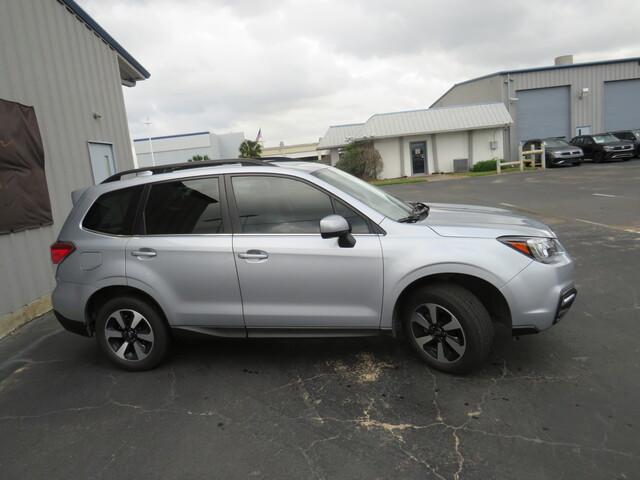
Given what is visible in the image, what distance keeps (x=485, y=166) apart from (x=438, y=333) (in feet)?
89.6

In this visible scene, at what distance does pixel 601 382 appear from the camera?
326cm

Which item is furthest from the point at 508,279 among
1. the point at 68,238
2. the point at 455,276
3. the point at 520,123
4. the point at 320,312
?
the point at 520,123

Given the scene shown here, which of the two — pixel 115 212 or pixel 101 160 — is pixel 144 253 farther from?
pixel 101 160

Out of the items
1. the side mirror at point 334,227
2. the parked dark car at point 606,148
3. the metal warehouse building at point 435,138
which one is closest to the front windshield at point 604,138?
the parked dark car at point 606,148

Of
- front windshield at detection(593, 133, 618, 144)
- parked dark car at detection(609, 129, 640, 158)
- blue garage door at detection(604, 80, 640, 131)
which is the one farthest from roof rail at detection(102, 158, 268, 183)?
blue garage door at detection(604, 80, 640, 131)

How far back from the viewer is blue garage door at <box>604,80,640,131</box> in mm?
32594

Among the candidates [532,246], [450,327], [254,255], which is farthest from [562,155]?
[254,255]

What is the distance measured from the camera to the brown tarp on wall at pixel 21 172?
5418mm

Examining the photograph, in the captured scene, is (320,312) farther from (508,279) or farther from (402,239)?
(508,279)

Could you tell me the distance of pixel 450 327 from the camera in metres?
3.37

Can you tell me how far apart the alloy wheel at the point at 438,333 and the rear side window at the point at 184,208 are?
68.6 inches

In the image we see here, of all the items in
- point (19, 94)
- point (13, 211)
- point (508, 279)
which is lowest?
point (508, 279)

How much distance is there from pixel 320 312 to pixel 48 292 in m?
4.58

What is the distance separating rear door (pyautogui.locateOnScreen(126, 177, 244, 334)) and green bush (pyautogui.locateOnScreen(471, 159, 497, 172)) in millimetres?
27290
